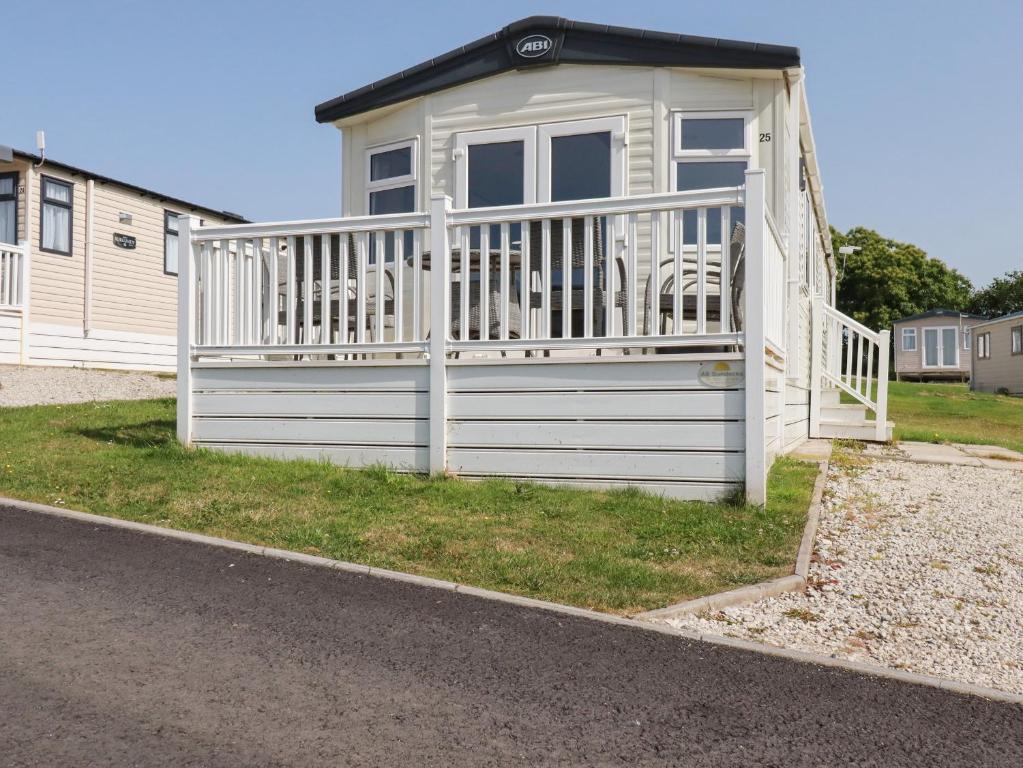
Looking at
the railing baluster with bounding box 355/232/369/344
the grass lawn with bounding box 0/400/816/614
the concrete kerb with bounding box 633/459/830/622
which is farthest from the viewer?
the railing baluster with bounding box 355/232/369/344

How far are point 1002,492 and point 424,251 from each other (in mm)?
5074

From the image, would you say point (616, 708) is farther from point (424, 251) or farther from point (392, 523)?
point (424, 251)

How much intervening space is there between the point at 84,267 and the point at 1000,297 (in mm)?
53007

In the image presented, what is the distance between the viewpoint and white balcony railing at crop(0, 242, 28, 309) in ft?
46.6

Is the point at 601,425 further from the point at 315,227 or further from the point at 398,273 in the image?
the point at 315,227

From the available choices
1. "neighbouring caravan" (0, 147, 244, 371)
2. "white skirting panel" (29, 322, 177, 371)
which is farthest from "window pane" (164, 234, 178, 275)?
"white skirting panel" (29, 322, 177, 371)

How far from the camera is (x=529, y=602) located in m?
3.38

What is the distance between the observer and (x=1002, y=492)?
6.45m

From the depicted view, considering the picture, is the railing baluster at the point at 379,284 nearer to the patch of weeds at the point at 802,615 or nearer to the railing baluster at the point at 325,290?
the railing baluster at the point at 325,290

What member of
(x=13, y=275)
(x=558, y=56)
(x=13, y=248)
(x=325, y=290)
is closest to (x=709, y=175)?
(x=558, y=56)

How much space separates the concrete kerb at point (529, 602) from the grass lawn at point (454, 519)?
115mm

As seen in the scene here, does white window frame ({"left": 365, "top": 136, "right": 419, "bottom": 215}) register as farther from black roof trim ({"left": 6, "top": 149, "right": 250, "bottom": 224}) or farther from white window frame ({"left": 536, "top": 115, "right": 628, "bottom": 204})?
black roof trim ({"left": 6, "top": 149, "right": 250, "bottom": 224})

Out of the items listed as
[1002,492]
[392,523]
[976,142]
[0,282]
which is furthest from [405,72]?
[976,142]

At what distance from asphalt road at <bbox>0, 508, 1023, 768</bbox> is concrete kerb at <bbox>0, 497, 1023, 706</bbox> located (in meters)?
0.06
